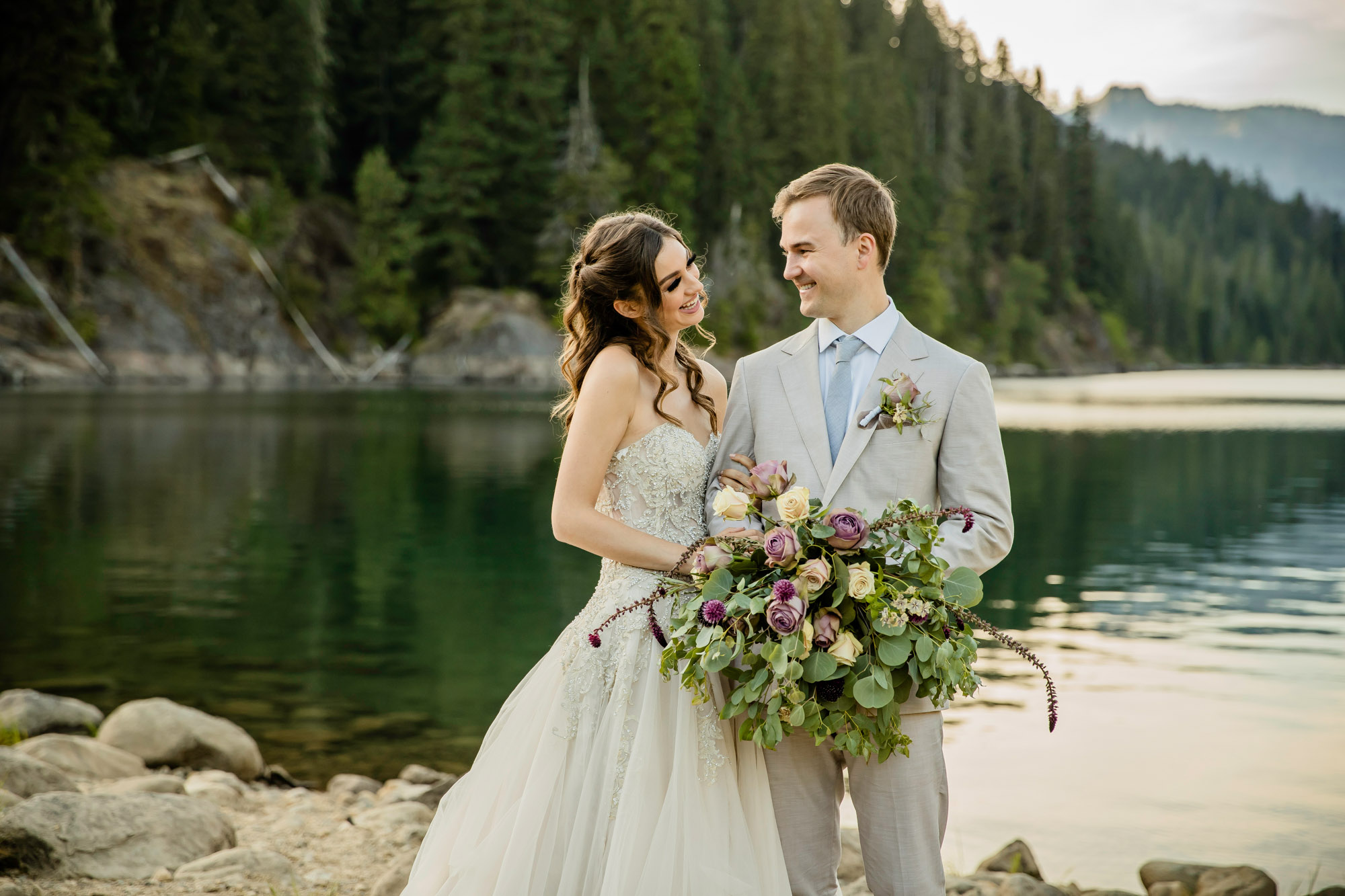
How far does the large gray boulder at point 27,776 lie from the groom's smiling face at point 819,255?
4.29 m

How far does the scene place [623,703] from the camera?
11.7 ft

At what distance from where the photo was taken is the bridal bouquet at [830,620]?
2947 millimetres

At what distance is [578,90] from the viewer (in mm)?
63406

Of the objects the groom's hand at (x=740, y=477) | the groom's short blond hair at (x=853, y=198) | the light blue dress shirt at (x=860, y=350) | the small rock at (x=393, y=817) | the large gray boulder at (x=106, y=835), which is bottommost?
the small rock at (x=393, y=817)

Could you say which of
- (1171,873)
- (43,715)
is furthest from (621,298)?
(43,715)

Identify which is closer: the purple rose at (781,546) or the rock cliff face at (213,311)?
the purple rose at (781,546)

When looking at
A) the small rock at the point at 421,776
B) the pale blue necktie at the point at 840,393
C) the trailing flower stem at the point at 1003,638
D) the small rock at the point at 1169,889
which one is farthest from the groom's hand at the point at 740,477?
the small rock at the point at 421,776

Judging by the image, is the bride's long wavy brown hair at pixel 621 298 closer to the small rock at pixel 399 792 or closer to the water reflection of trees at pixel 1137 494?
the small rock at pixel 399 792

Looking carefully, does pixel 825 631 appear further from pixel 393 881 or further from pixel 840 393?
pixel 393 881

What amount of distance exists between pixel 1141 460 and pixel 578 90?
4289 cm

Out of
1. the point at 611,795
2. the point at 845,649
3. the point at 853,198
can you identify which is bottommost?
the point at 611,795

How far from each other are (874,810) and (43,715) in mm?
6543

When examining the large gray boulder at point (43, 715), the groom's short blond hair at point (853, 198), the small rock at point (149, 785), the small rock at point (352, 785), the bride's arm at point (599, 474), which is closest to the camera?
the groom's short blond hair at point (853, 198)

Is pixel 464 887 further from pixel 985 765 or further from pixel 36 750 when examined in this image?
pixel 985 765
